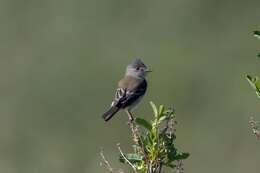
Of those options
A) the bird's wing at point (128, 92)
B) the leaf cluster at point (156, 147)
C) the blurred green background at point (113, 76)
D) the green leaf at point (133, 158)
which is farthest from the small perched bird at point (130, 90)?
the green leaf at point (133, 158)

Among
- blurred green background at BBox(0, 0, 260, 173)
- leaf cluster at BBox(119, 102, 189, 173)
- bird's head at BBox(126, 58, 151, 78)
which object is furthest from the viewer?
blurred green background at BBox(0, 0, 260, 173)

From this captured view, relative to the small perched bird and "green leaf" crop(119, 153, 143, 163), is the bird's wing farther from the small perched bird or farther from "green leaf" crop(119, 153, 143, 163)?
"green leaf" crop(119, 153, 143, 163)

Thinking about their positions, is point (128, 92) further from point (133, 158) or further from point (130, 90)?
point (133, 158)

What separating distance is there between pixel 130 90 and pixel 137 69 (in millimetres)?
189

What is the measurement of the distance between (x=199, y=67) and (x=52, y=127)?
264cm

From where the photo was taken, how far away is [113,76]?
632 inches

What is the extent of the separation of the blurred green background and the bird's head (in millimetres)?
2375

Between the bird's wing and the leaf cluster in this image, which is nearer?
the leaf cluster

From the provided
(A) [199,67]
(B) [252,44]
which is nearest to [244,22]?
(B) [252,44]

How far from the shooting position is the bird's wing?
369 inches

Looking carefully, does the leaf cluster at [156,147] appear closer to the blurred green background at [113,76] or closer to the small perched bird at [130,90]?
the small perched bird at [130,90]

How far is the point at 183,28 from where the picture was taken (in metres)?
16.2

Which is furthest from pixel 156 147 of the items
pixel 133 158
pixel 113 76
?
pixel 113 76

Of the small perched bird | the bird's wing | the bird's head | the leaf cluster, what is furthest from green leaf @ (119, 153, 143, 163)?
the bird's head
